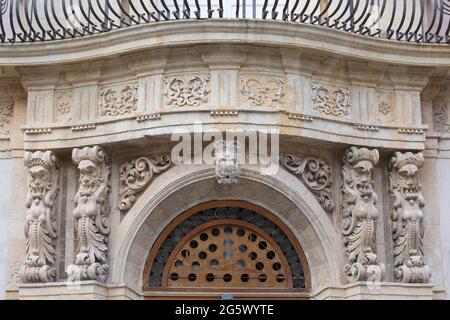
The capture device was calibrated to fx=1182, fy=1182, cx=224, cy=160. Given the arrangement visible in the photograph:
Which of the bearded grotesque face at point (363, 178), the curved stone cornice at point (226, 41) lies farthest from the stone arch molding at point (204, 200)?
the curved stone cornice at point (226, 41)

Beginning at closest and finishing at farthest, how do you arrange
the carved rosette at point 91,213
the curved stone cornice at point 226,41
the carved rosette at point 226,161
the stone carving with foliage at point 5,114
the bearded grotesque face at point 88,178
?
the curved stone cornice at point 226,41, the carved rosette at point 226,161, the carved rosette at point 91,213, the bearded grotesque face at point 88,178, the stone carving with foliage at point 5,114

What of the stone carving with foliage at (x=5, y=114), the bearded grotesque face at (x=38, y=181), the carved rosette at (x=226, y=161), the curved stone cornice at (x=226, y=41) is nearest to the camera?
the curved stone cornice at (x=226, y=41)

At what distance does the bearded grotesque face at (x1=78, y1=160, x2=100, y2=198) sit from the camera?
12.7m

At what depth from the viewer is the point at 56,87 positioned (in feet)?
43.1

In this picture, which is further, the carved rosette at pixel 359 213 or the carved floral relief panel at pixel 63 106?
the carved floral relief panel at pixel 63 106

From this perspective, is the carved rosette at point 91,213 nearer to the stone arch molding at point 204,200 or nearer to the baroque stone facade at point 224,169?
the baroque stone facade at point 224,169

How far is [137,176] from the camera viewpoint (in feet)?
42.3

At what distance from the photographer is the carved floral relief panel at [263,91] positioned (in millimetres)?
12492

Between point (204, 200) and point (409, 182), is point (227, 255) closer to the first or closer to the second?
point (204, 200)

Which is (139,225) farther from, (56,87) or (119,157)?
(56,87)

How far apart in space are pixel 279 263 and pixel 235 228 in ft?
2.05

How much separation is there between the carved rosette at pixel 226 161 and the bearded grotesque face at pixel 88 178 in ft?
4.45

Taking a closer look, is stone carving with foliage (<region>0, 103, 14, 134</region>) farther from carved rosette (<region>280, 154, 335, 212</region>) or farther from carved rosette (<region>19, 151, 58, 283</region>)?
carved rosette (<region>280, 154, 335, 212</region>)
